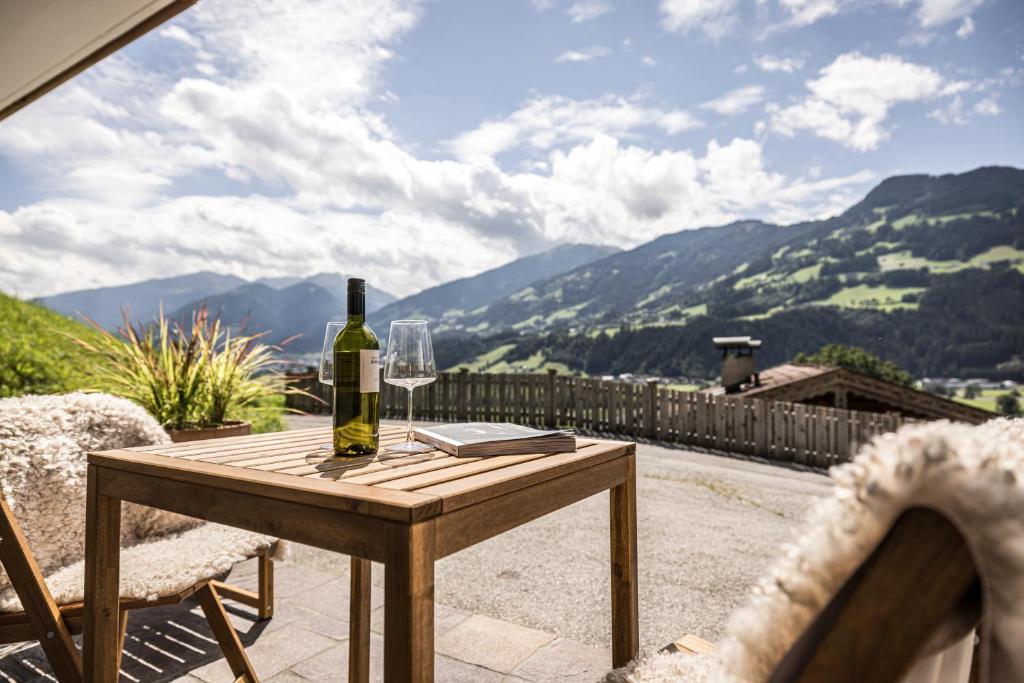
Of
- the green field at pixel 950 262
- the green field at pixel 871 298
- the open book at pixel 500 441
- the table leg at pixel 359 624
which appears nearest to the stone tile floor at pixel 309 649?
the table leg at pixel 359 624

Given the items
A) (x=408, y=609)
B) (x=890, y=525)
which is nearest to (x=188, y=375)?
(x=408, y=609)

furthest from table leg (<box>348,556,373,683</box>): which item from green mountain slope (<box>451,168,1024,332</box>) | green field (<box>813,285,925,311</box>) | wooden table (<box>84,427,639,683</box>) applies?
green field (<box>813,285,925,311</box>)

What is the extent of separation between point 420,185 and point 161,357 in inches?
7240

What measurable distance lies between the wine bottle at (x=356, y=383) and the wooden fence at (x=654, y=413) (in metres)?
7.44

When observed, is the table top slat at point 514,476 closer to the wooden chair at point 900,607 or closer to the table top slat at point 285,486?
the table top slat at point 285,486

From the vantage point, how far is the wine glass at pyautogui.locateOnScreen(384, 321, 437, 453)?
158cm

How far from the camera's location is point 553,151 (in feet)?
526

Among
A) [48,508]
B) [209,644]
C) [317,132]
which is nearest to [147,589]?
[48,508]

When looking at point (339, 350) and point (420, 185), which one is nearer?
point (339, 350)

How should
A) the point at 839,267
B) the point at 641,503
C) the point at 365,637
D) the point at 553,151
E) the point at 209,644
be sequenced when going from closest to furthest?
1. the point at 365,637
2. the point at 209,644
3. the point at 641,503
4. the point at 839,267
5. the point at 553,151

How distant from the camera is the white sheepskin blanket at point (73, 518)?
1.84m

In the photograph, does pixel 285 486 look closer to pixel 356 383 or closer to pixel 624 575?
pixel 356 383

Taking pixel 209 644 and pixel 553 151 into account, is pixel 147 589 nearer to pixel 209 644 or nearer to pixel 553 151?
pixel 209 644

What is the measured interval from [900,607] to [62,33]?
5.13m
